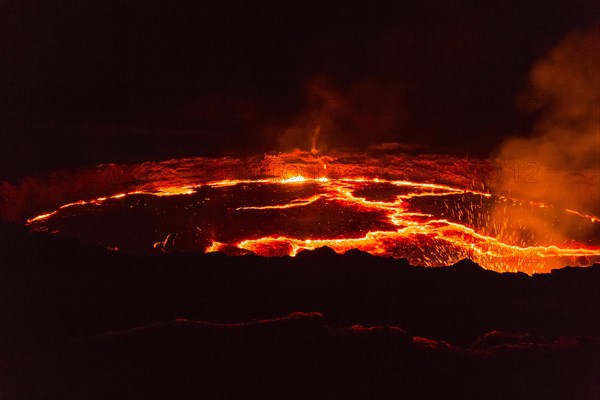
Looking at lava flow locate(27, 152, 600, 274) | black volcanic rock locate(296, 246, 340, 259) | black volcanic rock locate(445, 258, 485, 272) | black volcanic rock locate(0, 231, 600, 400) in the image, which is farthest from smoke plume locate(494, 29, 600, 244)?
black volcanic rock locate(296, 246, 340, 259)

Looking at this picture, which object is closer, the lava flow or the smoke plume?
the lava flow

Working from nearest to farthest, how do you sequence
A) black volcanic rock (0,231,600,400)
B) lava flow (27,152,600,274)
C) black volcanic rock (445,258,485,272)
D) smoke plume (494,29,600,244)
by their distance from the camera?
black volcanic rock (0,231,600,400) → black volcanic rock (445,258,485,272) → lava flow (27,152,600,274) → smoke plume (494,29,600,244)

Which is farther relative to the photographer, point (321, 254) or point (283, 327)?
point (321, 254)

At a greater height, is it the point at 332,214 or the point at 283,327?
the point at 332,214

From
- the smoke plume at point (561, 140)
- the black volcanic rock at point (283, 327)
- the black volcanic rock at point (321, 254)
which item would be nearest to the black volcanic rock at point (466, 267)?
the black volcanic rock at point (283, 327)

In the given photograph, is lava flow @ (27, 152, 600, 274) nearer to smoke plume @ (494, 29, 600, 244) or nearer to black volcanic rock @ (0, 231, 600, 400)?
smoke plume @ (494, 29, 600, 244)

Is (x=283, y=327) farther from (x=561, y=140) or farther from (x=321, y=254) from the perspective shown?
(x=561, y=140)

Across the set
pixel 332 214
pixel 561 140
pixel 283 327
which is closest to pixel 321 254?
pixel 283 327

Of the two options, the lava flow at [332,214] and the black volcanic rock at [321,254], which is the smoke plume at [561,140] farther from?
the black volcanic rock at [321,254]
